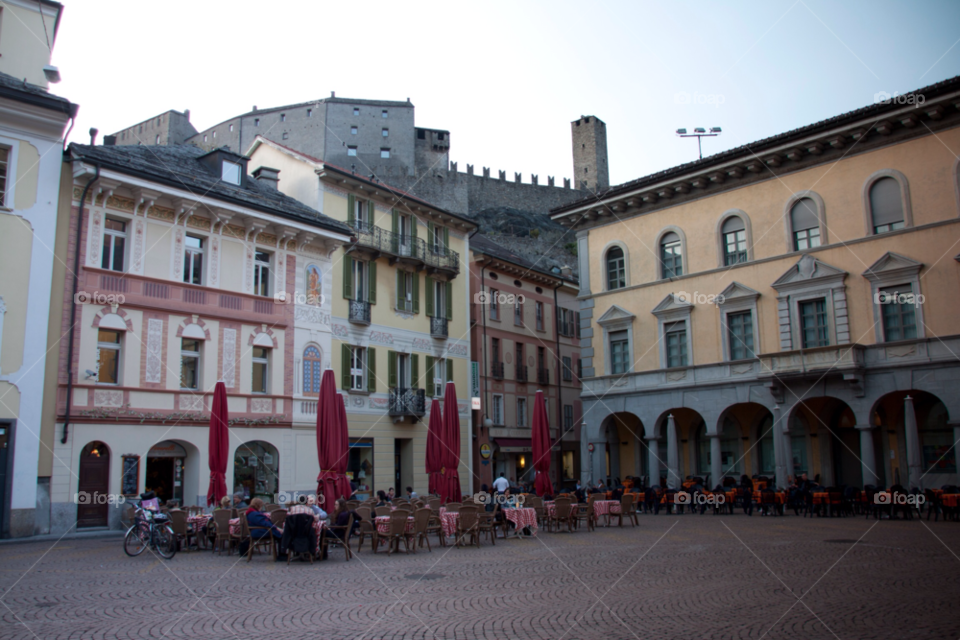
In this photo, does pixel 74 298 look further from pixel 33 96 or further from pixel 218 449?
pixel 218 449

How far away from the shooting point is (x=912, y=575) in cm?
1013

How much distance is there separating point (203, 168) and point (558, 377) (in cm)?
2248

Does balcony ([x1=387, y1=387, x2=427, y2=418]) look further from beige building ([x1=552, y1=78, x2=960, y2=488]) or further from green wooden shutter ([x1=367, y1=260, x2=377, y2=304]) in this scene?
beige building ([x1=552, y1=78, x2=960, y2=488])

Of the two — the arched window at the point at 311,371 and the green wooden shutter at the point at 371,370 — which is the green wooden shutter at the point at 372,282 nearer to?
the green wooden shutter at the point at 371,370

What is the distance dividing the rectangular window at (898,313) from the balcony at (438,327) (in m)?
16.7

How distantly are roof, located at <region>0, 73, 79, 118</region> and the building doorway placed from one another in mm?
8502

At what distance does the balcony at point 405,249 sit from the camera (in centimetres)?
2917

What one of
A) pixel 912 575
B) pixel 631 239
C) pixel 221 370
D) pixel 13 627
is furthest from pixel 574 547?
pixel 631 239

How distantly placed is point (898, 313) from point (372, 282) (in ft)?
59.3

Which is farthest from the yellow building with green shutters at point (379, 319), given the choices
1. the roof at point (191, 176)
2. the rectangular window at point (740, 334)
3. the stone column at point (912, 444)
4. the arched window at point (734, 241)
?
the stone column at point (912, 444)

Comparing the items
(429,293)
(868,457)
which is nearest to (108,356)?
(429,293)

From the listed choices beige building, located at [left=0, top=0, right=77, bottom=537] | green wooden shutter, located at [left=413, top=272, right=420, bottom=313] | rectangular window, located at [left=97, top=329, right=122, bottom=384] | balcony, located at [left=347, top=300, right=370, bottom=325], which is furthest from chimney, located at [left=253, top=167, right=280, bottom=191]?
rectangular window, located at [left=97, top=329, right=122, bottom=384]

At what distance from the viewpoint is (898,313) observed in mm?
23156

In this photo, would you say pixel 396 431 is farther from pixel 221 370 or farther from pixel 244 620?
pixel 244 620
